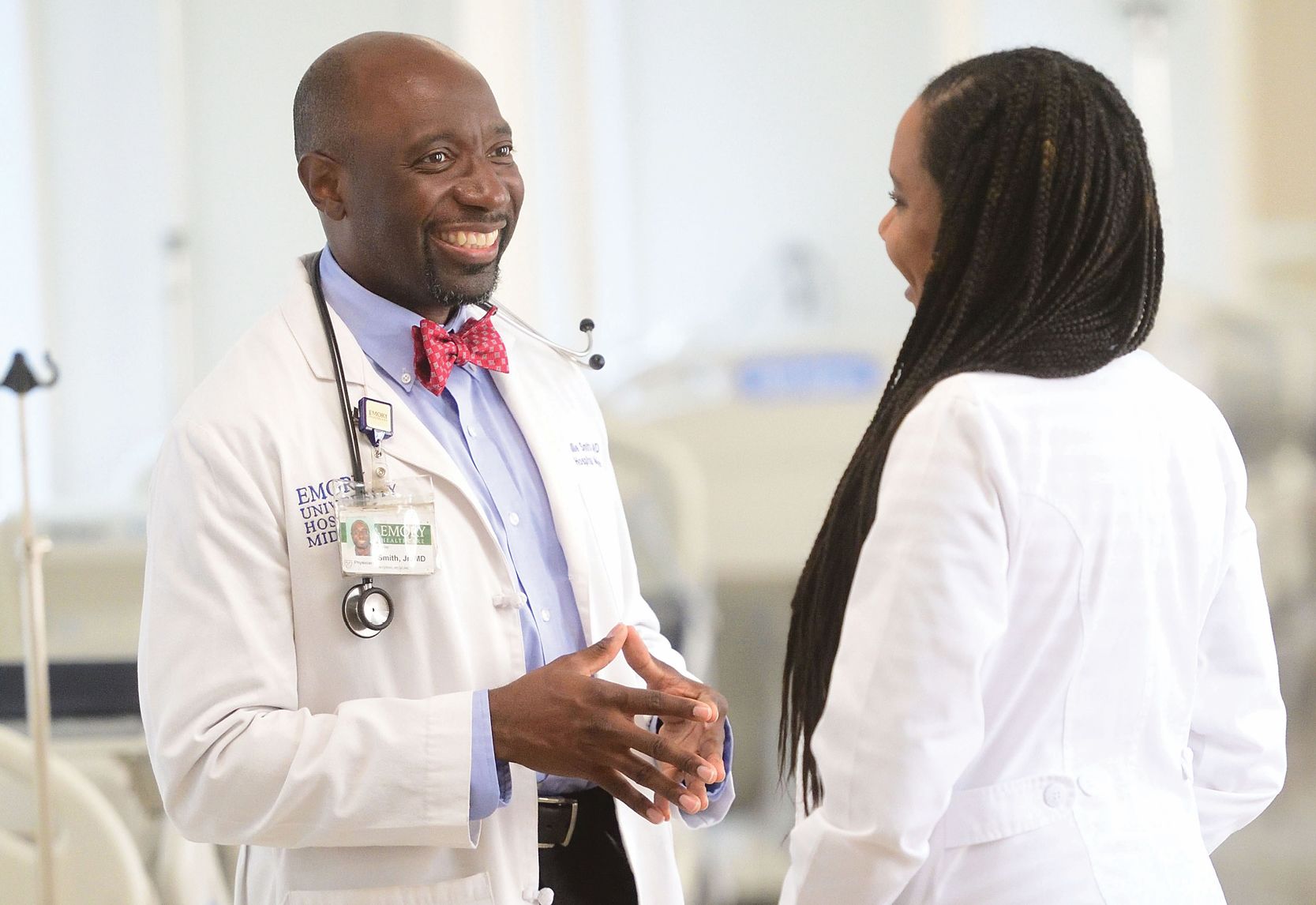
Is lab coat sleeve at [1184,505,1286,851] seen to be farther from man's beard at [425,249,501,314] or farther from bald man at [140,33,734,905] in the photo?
man's beard at [425,249,501,314]

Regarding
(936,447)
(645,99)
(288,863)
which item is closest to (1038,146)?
(936,447)

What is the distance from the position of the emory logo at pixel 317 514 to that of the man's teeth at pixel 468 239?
1.02 feet

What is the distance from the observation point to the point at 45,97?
3.42 m

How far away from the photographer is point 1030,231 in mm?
992

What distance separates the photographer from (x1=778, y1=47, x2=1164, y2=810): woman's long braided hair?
3.26 feet

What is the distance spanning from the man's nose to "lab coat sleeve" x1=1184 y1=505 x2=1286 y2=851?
803mm

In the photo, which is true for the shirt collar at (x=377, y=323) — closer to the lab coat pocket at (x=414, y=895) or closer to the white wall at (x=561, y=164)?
the lab coat pocket at (x=414, y=895)

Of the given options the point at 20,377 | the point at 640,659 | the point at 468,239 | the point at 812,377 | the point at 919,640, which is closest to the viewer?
the point at 919,640

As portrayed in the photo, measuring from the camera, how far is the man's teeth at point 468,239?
1.40 meters

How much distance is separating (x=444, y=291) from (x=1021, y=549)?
0.71 meters

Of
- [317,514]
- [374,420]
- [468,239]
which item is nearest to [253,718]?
[317,514]

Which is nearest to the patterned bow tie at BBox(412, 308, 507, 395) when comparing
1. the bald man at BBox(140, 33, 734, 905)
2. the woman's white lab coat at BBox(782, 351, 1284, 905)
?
the bald man at BBox(140, 33, 734, 905)

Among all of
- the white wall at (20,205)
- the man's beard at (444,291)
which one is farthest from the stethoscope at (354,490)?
the white wall at (20,205)

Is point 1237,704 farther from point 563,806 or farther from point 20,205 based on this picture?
point 20,205
